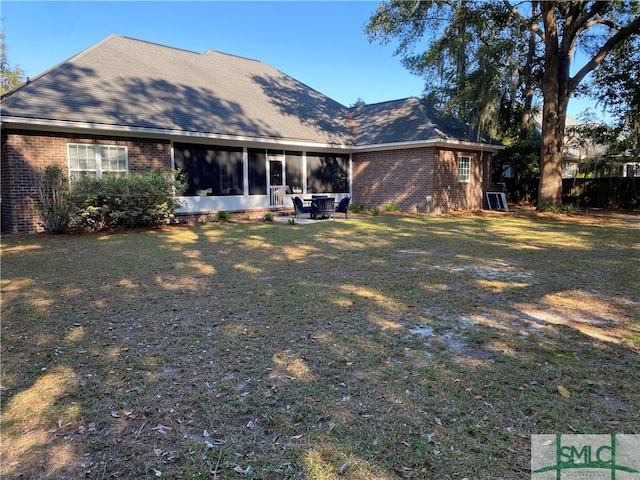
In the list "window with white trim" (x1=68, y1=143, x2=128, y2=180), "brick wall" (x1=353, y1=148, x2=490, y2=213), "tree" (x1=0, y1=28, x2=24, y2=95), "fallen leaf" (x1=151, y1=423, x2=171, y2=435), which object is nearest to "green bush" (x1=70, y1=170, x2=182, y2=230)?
"window with white trim" (x1=68, y1=143, x2=128, y2=180)

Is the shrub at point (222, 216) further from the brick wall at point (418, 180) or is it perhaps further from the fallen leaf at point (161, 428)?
the fallen leaf at point (161, 428)

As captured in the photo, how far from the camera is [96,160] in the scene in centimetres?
1234

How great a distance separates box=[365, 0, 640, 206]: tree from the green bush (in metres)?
10.0

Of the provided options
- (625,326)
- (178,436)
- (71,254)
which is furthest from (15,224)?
(625,326)

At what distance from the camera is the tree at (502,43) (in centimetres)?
1530

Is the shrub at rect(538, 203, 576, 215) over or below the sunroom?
below

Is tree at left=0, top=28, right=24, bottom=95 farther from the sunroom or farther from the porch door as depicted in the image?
the porch door

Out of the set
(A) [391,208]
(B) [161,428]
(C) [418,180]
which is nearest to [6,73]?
(A) [391,208]

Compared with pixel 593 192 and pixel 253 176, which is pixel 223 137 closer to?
pixel 253 176

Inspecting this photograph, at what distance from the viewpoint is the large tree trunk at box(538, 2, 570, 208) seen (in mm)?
15547

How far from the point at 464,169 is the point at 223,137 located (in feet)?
34.1

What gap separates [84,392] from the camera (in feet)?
9.96

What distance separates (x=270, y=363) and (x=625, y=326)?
3.46 metres

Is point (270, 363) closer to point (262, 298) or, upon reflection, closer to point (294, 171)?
point (262, 298)
